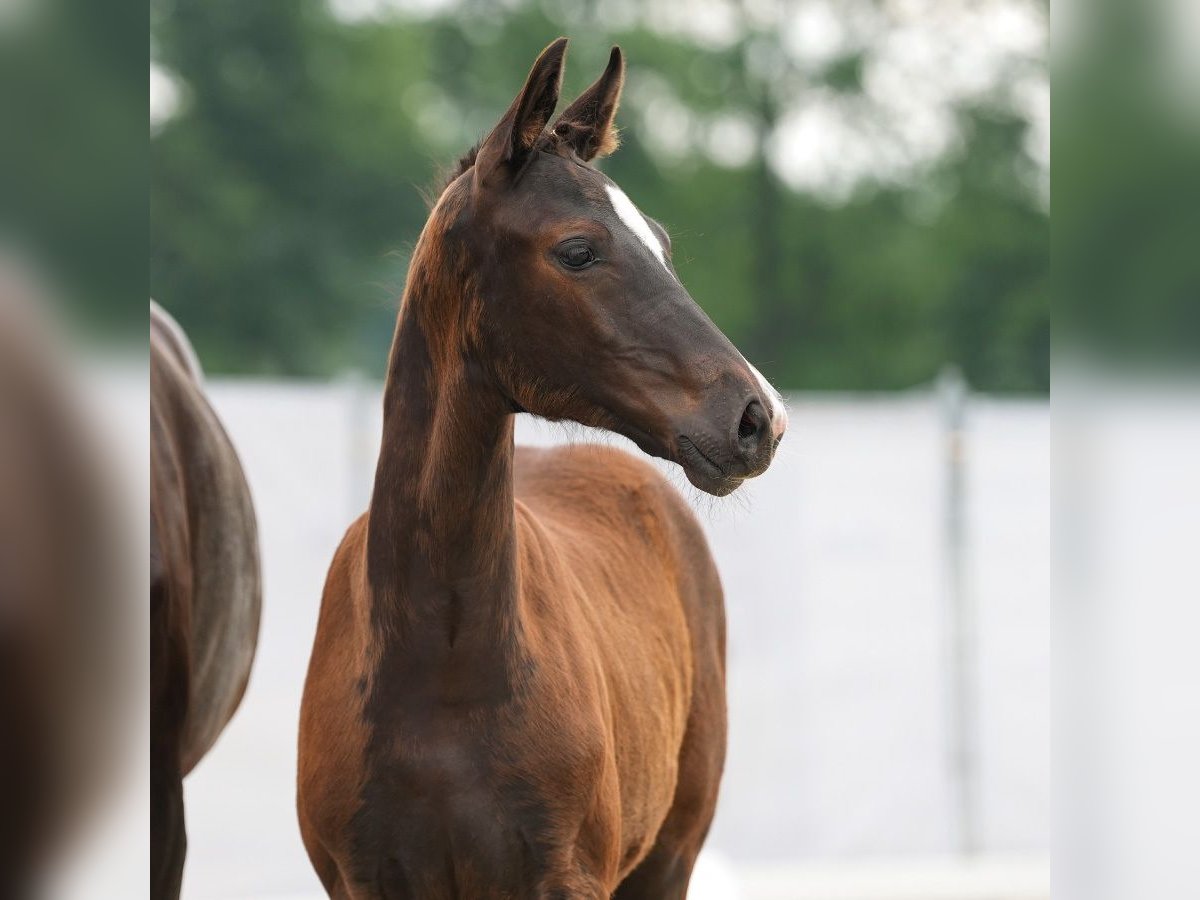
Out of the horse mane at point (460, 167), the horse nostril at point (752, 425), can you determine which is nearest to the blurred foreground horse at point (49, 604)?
the horse nostril at point (752, 425)

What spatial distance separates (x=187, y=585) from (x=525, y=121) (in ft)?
3.37

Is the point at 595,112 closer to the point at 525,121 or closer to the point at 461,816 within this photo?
the point at 525,121

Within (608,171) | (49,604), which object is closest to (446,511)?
(49,604)

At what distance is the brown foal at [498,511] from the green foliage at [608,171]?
14532 mm

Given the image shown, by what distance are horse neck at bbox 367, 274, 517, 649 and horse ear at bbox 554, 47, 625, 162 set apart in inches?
14.9

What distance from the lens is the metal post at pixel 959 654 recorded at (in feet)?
21.6

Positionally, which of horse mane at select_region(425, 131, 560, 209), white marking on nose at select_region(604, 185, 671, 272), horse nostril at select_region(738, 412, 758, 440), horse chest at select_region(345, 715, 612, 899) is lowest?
horse chest at select_region(345, 715, 612, 899)

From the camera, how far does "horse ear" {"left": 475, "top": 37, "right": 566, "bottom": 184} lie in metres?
2.05

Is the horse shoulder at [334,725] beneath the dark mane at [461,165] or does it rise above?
beneath

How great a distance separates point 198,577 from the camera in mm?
2756

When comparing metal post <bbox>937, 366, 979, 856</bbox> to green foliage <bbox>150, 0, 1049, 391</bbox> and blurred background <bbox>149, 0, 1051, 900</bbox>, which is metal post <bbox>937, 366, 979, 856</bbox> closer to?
blurred background <bbox>149, 0, 1051, 900</bbox>

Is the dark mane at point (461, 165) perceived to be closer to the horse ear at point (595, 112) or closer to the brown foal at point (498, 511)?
the brown foal at point (498, 511)

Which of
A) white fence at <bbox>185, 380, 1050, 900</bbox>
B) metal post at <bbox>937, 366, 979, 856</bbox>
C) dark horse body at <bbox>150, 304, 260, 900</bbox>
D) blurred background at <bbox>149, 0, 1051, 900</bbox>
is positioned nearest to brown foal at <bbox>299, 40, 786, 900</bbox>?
dark horse body at <bbox>150, 304, 260, 900</bbox>

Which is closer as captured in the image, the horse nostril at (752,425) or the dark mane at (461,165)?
the horse nostril at (752,425)
